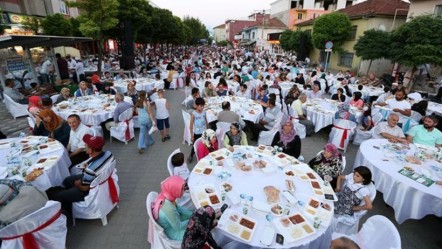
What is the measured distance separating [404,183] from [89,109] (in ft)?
26.6

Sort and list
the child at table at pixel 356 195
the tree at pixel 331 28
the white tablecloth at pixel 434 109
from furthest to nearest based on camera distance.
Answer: the tree at pixel 331 28 < the white tablecloth at pixel 434 109 < the child at table at pixel 356 195

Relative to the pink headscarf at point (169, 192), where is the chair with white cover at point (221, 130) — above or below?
below

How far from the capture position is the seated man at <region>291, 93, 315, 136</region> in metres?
7.48

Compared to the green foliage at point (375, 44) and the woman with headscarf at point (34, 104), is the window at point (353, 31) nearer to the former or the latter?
the green foliage at point (375, 44)

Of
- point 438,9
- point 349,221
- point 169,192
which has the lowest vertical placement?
point 349,221

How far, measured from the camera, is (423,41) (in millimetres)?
12109

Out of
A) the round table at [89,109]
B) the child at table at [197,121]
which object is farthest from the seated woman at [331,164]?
the round table at [89,109]

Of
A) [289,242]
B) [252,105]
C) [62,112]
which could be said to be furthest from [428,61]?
[62,112]

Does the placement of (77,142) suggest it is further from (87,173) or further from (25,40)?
(25,40)

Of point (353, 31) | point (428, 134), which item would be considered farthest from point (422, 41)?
point (353, 31)

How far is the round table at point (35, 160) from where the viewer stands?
380 cm

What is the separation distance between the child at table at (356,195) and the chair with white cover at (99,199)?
3783 millimetres

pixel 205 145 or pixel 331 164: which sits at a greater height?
pixel 205 145

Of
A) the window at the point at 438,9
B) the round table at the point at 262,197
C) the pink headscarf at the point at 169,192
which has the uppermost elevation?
the window at the point at 438,9
